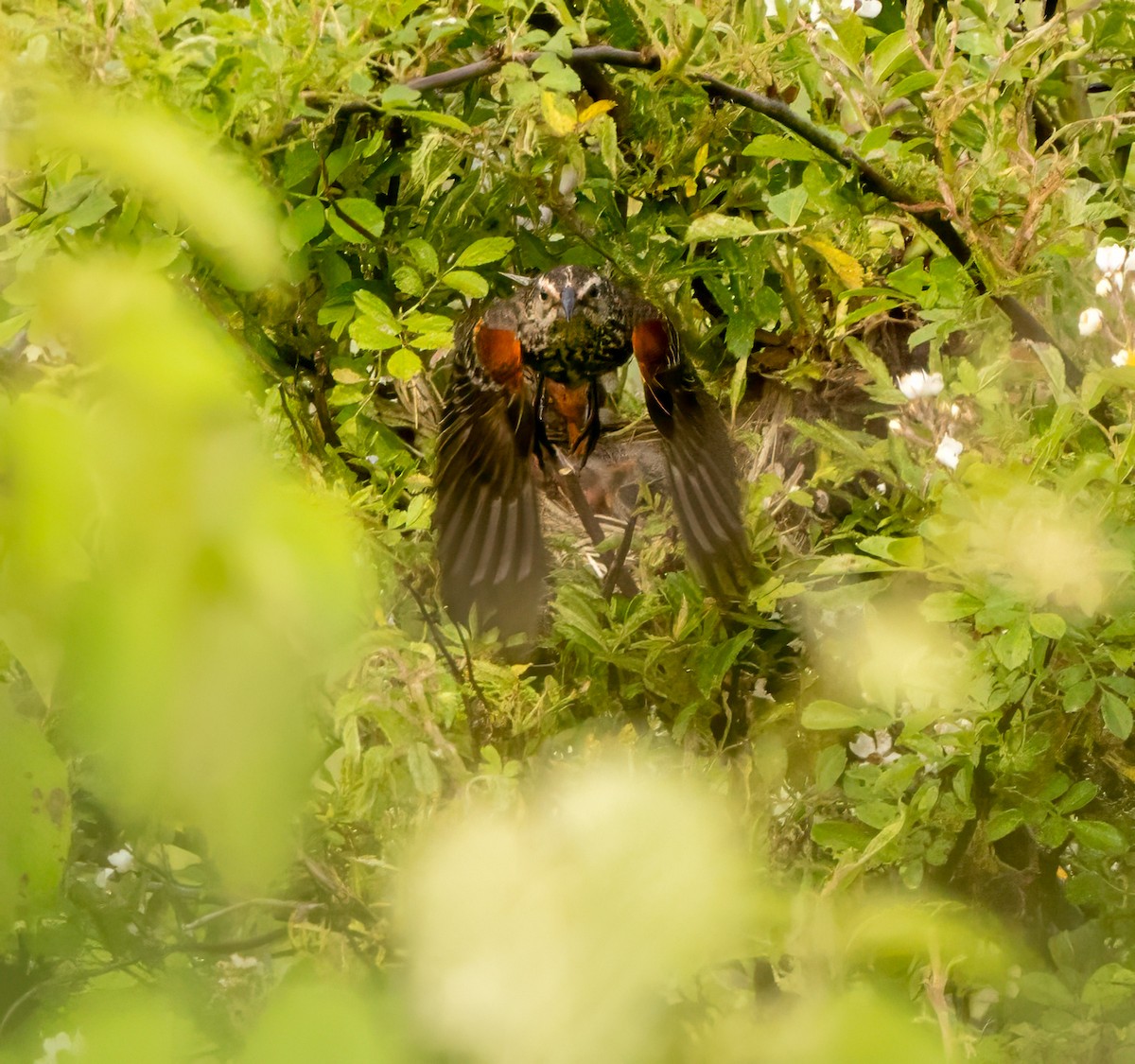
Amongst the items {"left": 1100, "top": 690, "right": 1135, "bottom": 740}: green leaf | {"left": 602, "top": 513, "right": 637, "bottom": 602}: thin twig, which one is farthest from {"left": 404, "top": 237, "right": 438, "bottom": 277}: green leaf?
{"left": 1100, "top": 690, "right": 1135, "bottom": 740}: green leaf

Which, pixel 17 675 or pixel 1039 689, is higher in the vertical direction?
pixel 17 675

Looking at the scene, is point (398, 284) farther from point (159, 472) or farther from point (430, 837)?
point (159, 472)

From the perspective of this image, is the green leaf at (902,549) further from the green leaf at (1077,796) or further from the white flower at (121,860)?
the white flower at (121,860)

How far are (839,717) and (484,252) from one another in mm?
344

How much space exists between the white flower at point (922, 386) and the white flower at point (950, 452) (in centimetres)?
4

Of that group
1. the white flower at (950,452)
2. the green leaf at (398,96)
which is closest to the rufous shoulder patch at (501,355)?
the green leaf at (398,96)

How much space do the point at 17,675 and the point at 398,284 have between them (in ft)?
1.57

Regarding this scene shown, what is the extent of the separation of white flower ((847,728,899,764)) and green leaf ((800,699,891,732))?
0.05 m

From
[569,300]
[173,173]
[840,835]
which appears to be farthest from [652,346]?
[173,173]

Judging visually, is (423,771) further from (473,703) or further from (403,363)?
(403,363)

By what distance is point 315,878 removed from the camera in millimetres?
532

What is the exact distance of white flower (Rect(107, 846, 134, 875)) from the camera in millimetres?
451

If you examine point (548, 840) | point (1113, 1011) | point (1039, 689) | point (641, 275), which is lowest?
point (1113, 1011)

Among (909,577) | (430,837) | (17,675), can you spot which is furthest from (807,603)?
(17,675)
